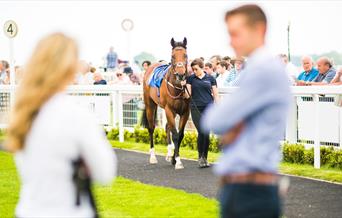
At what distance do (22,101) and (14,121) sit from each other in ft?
0.36

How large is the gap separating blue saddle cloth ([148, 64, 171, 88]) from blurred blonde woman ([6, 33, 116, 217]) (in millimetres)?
10535

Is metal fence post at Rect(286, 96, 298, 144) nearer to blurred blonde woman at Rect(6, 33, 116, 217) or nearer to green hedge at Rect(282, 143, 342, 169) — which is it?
green hedge at Rect(282, 143, 342, 169)

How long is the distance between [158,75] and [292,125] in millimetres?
2798

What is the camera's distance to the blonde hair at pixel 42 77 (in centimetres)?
379

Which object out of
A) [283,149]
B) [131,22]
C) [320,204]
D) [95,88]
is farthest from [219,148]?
[131,22]

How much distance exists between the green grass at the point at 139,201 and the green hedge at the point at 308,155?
3238mm

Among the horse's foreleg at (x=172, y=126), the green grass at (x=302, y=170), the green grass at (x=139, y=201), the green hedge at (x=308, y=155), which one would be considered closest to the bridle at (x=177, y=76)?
the horse's foreleg at (x=172, y=126)

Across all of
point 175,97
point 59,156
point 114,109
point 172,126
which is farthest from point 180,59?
point 59,156

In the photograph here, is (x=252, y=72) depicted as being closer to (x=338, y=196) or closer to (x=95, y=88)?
(x=338, y=196)

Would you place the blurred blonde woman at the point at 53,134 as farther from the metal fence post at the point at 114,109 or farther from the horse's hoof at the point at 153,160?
the metal fence post at the point at 114,109

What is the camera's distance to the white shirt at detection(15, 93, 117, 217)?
379 cm

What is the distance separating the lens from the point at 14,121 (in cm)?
383

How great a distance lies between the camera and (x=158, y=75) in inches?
580

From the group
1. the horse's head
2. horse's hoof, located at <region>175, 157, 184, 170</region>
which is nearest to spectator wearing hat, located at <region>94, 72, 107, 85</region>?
the horse's head
